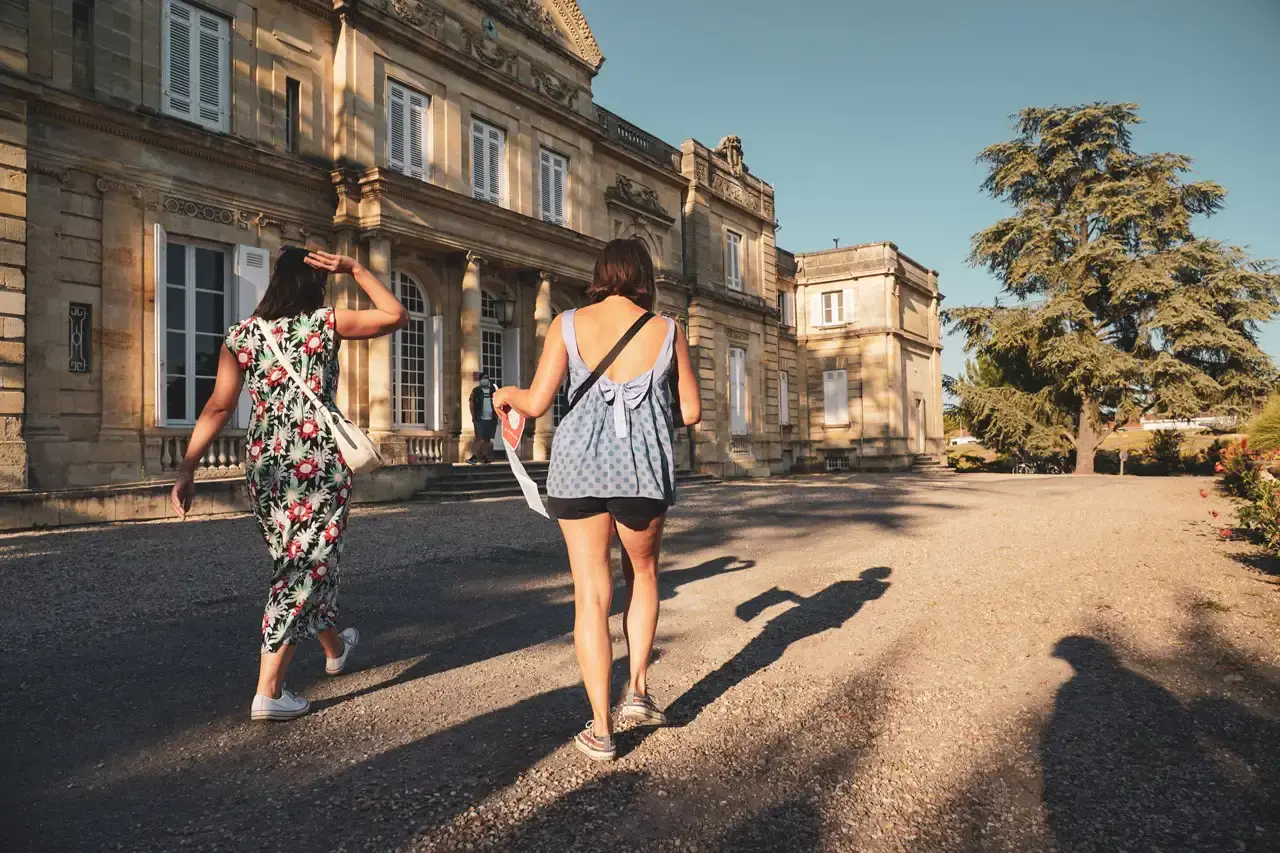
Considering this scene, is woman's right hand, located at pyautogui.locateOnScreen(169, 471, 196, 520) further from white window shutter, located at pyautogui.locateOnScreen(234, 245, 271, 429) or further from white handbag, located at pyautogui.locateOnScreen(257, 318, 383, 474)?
white window shutter, located at pyautogui.locateOnScreen(234, 245, 271, 429)

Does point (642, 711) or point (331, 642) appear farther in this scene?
point (331, 642)

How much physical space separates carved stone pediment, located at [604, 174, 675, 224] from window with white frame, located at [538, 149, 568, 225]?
1.94 m

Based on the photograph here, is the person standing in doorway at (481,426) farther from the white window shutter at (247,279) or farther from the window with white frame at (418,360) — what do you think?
the white window shutter at (247,279)

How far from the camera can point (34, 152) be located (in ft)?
33.9

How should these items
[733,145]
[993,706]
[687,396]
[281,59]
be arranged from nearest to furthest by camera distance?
[687,396], [993,706], [281,59], [733,145]

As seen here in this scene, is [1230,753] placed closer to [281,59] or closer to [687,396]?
[687,396]

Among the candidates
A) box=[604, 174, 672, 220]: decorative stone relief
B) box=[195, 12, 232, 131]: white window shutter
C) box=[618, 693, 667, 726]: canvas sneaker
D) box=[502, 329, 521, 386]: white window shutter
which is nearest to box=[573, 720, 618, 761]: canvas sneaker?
box=[618, 693, 667, 726]: canvas sneaker

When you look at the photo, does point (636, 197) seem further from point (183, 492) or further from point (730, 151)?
point (183, 492)

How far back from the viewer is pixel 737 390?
2478cm

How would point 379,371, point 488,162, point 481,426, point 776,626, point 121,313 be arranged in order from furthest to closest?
point 488,162 < point 481,426 < point 379,371 < point 121,313 < point 776,626

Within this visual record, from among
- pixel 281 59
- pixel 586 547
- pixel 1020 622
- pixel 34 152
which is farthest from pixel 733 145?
pixel 586 547

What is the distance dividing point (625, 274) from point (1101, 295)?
91.0 ft

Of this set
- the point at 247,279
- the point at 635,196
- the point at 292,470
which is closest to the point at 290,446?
the point at 292,470

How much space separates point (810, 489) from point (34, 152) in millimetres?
14392
